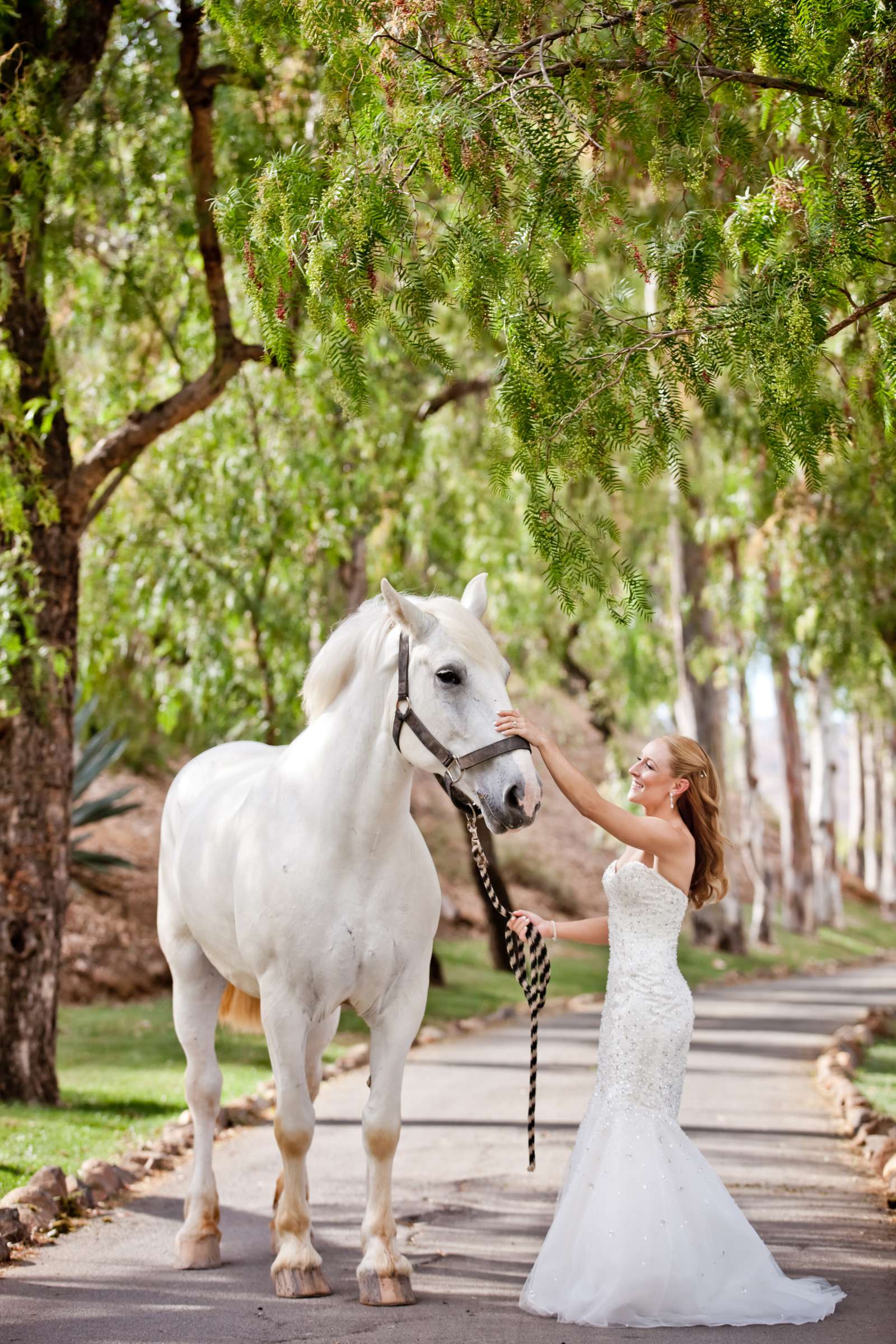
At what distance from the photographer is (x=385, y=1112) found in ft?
14.5

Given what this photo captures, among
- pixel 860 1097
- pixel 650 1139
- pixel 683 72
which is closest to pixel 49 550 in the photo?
pixel 683 72

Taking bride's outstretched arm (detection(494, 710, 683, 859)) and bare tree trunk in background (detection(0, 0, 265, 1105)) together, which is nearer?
bride's outstretched arm (detection(494, 710, 683, 859))

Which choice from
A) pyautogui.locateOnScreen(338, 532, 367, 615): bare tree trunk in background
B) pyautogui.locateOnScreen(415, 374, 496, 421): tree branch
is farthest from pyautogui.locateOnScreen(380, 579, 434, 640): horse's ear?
pyautogui.locateOnScreen(415, 374, 496, 421): tree branch

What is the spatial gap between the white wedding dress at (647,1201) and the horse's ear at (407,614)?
1.11m

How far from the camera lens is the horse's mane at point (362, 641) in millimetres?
4309

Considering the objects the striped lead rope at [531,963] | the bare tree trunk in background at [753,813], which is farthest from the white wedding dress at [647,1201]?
the bare tree trunk in background at [753,813]

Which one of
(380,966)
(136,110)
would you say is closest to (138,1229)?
(380,966)

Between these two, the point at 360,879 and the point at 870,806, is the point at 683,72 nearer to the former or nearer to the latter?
the point at 360,879

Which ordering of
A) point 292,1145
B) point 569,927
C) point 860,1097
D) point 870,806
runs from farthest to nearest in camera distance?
point 870,806, point 860,1097, point 569,927, point 292,1145

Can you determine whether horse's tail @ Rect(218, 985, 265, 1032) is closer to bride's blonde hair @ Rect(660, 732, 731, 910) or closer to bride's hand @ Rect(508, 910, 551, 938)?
bride's hand @ Rect(508, 910, 551, 938)

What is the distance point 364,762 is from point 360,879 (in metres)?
0.39

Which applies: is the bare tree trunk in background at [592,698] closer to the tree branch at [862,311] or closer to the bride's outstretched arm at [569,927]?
the bride's outstretched arm at [569,927]

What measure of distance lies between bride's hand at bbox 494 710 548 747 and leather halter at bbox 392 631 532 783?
0.02 m

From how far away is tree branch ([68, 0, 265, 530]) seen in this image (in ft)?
24.7
